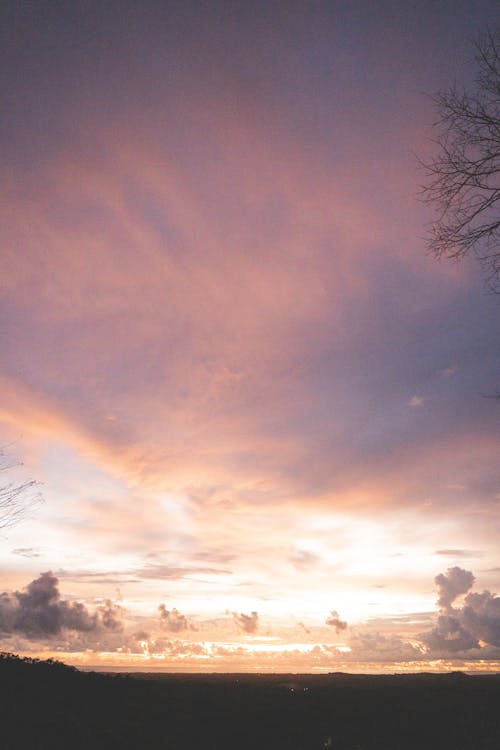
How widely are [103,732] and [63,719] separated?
2.57 meters

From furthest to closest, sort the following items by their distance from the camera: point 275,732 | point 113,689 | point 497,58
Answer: point 113,689
point 275,732
point 497,58

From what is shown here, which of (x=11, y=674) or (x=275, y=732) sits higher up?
(x=11, y=674)

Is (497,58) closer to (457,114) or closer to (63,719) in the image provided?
(457,114)

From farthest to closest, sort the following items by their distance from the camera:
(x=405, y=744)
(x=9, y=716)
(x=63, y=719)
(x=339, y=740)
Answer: (x=339, y=740) → (x=405, y=744) → (x=63, y=719) → (x=9, y=716)

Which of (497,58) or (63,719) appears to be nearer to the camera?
(497,58)

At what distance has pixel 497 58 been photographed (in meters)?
6.48

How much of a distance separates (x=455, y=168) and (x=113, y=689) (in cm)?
6172

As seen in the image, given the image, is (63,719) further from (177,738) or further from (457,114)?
(457,114)

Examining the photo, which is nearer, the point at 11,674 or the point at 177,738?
the point at 177,738

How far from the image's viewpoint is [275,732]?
46.6m

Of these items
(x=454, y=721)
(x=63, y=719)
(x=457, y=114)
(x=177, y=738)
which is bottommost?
(x=454, y=721)

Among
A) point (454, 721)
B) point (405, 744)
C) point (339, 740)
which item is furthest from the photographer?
point (454, 721)

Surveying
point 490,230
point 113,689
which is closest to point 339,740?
point 113,689

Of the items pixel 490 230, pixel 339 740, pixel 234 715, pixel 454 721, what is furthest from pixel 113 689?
pixel 490 230
